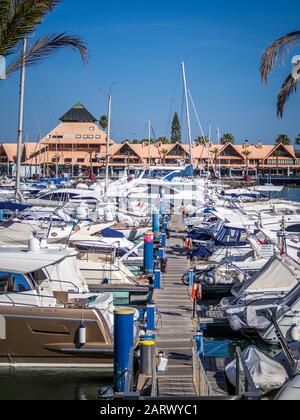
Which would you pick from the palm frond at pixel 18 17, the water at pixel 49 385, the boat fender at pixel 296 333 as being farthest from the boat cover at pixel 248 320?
the palm frond at pixel 18 17

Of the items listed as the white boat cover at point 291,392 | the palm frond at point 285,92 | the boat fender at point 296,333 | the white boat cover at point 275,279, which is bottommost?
the boat fender at point 296,333

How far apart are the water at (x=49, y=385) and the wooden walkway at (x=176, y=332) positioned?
1.68m

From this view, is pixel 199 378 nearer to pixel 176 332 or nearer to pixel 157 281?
pixel 176 332

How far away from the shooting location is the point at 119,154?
111 m

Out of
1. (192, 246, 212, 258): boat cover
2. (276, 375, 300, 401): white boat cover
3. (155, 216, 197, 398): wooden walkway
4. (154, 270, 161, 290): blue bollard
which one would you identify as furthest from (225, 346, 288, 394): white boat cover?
(192, 246, 212, 258): boat cover

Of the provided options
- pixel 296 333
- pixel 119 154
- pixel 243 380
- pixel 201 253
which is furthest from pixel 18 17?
pixel 119 154

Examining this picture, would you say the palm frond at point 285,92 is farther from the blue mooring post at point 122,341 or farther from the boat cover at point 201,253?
the boat cover at point 201,253

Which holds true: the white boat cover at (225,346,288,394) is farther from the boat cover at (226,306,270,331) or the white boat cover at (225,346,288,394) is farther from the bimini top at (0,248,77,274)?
the bimini top at (0,248,77,274)

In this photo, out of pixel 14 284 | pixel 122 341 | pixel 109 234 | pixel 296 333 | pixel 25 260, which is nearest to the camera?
pixel 122 341

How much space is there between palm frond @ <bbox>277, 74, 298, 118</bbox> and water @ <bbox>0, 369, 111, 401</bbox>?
7.16 meters

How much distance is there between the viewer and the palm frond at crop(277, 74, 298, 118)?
15055 mm

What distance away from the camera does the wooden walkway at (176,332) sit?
1264cm

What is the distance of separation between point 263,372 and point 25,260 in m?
6.06

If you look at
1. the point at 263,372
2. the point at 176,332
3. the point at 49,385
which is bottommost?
the point at 49,385
